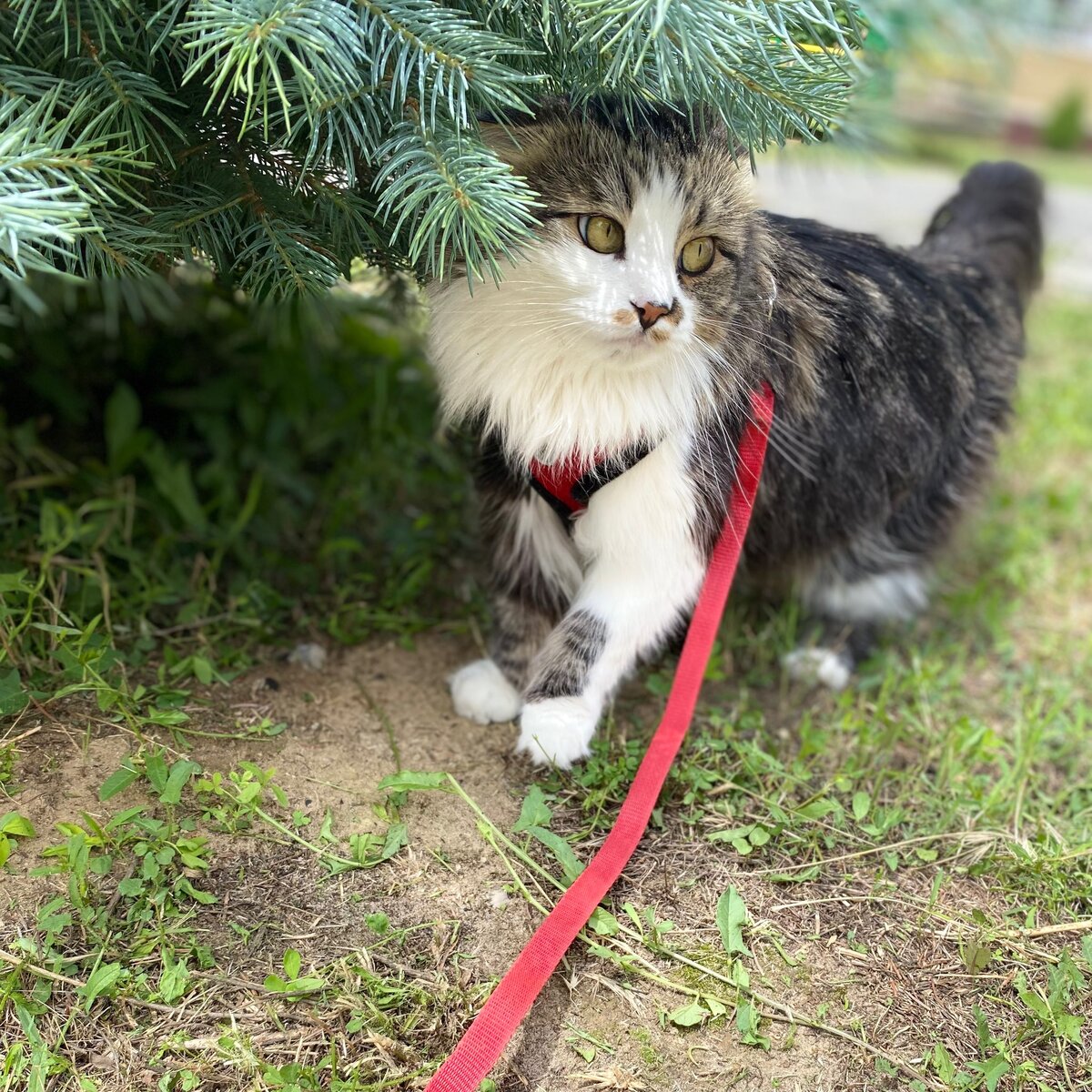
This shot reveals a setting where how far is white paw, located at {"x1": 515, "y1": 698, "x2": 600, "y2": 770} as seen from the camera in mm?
1769

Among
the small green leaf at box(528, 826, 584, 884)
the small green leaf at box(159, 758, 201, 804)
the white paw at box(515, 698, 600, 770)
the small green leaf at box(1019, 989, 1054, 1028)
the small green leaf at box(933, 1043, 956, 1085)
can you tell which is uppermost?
the white paw at box(515, 698, 600, 770)

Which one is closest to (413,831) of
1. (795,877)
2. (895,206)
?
(795,877)

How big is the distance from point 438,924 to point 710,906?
45 cm

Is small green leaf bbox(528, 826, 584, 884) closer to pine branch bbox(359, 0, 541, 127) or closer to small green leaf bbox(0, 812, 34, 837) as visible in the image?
small green leaf bbox(0, 812, 34, 837)

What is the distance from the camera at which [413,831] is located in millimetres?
1681

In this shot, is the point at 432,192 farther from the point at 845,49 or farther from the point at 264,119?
the point at 845,49

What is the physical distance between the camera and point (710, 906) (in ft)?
5.35

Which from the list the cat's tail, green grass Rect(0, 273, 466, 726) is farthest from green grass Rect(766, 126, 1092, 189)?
green grass Rect(0, 273, 466, 726)

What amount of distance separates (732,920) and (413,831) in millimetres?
550

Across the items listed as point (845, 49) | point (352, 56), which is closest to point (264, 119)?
point (352, 56)

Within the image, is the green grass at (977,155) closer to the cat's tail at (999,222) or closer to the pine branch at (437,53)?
the cat's tail at (999,222)

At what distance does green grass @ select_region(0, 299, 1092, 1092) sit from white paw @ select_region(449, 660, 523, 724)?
21cm

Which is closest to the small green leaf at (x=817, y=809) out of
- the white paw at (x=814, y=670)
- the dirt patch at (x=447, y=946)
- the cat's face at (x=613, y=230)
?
the dirt patch at (x=447, y=946)

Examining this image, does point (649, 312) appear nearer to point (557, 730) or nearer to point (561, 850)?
point (557, 730)
